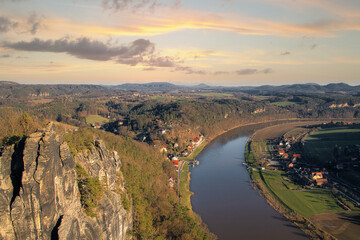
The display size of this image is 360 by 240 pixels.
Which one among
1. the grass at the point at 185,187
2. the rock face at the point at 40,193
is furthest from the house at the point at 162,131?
the rock face at the point at 40,193

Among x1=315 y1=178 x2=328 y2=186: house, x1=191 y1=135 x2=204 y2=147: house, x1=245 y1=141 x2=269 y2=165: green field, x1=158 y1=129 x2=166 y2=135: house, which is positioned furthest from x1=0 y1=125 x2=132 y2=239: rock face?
x1=191 y1=135 x2=204 y2=147: house

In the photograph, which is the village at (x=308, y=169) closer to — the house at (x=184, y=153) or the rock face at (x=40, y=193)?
the house at (x=184, y=153)

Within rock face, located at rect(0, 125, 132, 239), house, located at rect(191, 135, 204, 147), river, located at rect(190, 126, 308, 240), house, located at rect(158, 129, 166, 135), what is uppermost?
rock face, located at rect(0, 125, 132, 239)

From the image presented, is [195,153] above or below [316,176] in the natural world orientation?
below

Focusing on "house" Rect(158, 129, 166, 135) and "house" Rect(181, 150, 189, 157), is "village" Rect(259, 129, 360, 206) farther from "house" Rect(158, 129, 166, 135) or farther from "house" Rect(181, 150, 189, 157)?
"house" Rect(158, 129, 166, 135)

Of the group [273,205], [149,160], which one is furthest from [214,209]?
[149,160]

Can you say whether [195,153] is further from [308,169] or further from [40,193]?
[40,193]

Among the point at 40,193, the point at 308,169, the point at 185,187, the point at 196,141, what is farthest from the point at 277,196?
the point at 40,193
